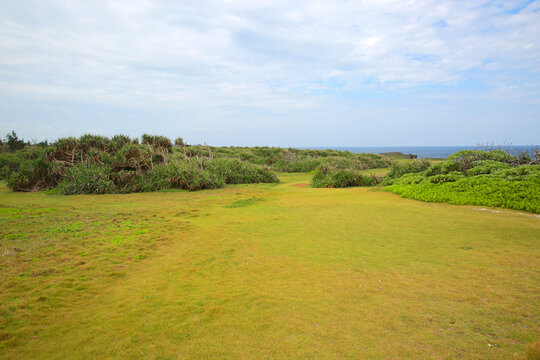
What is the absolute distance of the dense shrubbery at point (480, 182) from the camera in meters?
7.93

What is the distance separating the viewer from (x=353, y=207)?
872 cm

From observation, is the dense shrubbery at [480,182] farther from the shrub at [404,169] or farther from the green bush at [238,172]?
the green bush at [238,172]

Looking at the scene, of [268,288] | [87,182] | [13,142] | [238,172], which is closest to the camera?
[268,288]

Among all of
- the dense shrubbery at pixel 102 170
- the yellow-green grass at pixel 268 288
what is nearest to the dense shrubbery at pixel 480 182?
the yellow-green grass at pixel 268 288

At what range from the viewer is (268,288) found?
12.4 ft

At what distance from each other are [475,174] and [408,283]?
870 centimetres

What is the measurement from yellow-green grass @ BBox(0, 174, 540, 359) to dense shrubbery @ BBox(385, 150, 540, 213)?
1.09m

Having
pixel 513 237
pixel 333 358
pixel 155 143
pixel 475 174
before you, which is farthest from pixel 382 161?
pixel 333 358

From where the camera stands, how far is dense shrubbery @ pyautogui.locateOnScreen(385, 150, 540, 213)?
7.93 metres

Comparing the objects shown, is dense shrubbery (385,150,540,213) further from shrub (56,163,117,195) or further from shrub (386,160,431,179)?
shrub (56,163,117,195)

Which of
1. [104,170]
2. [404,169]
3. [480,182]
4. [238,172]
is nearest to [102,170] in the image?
[104,170]

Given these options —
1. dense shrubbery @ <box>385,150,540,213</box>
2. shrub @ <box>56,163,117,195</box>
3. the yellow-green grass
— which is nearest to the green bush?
shrub @ <box>56,163,117,195</box>

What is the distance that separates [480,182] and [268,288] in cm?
860

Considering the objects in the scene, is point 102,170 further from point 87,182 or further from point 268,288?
point 268,288
